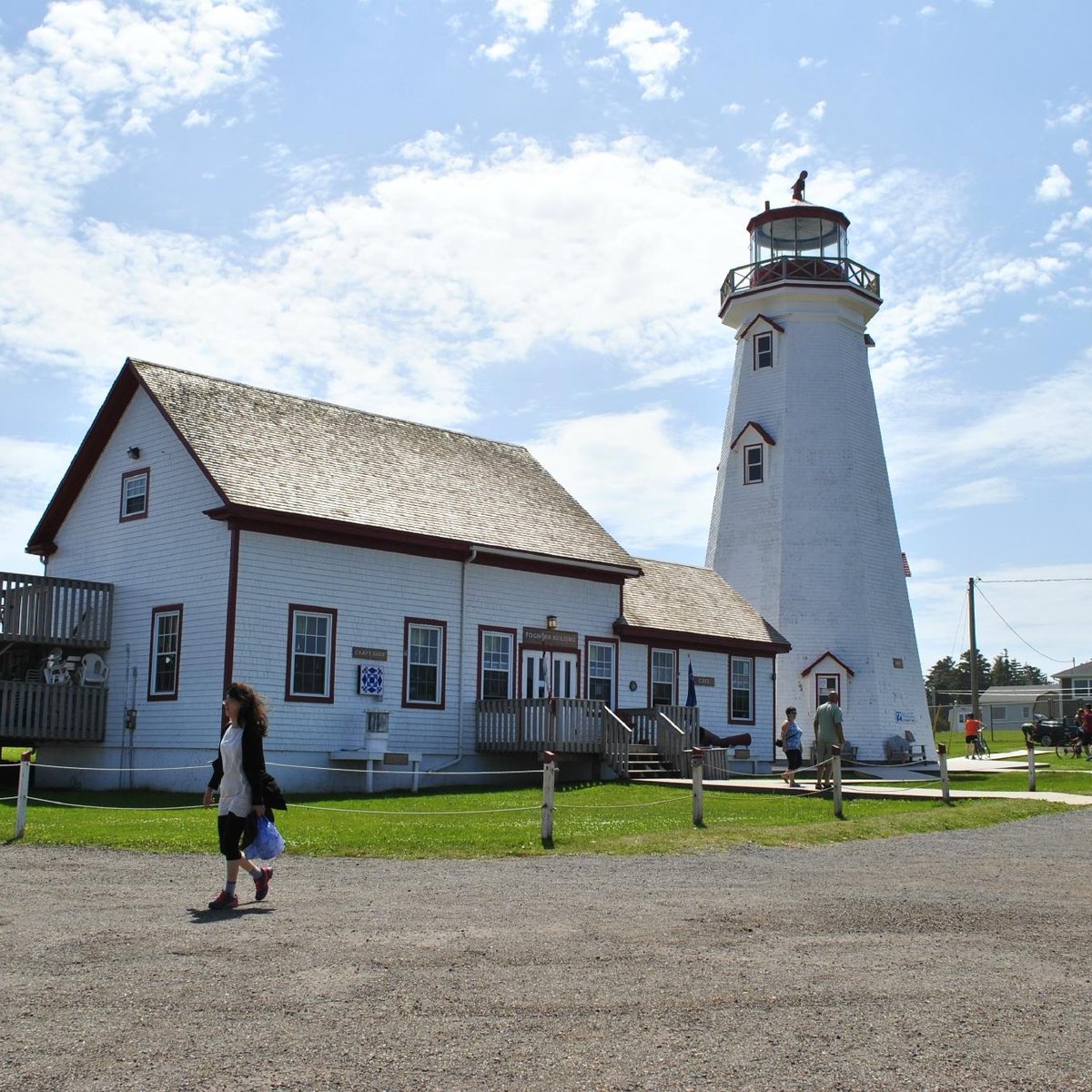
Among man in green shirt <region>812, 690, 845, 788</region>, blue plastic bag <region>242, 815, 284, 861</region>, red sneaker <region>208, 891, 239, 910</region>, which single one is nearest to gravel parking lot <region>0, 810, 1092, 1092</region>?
red sneaker <region>208, 891, 239, 910</region>

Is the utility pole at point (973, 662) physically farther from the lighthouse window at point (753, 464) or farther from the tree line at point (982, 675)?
the tree line at point (982, 675)

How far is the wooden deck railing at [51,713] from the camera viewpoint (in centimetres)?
2366

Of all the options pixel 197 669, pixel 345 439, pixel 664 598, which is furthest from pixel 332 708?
pixel 664 598

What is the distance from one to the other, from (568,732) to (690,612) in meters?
7.90

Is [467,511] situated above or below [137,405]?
below

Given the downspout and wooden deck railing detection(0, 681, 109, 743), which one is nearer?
wooden deck railing detection(0, 681, 109, 743)

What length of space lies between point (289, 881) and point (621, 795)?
1128cm

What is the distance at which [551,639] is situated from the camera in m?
28.5

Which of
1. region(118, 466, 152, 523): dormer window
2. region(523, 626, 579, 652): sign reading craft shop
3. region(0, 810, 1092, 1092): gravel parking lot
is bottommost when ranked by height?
region(0, 810, 1092, 1092): gravel parking lot

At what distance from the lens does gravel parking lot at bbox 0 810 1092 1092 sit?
580cm

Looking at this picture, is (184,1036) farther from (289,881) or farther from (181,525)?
(181,525)

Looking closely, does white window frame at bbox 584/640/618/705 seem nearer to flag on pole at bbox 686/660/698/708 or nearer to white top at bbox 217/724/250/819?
flag on pole at bbox 686/660/698/708

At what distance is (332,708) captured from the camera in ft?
80.6

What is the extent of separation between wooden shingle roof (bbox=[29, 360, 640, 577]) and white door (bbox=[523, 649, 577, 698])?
2152 mm
